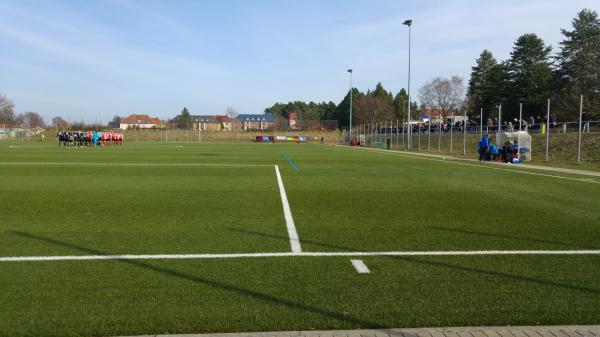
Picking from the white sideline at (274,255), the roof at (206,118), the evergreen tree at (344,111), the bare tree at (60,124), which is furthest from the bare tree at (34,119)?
the white sideline at (274,255)

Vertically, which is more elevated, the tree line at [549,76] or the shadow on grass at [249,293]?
the tree line at [549,76]

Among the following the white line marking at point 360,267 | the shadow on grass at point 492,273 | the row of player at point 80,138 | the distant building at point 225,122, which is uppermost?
the distant building at point 225,122

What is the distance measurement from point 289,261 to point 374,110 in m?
122

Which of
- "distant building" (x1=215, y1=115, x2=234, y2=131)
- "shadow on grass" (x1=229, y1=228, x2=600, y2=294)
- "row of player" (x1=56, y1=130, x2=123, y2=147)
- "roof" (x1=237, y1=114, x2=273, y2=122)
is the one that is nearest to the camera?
"shadow on grass" (x1=229, y1=228, x2=600, y2=294)

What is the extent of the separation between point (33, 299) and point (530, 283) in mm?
4856

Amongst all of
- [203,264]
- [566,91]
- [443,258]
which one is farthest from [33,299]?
[566,91]

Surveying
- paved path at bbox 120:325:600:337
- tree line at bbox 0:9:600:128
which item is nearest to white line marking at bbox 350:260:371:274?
paved path at bbox 120:325:600:337

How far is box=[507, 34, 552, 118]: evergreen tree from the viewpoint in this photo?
7056 centimetres

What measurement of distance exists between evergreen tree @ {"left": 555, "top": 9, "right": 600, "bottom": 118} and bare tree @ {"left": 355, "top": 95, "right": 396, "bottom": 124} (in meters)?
59.2

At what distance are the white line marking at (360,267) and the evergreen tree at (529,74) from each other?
238 ft

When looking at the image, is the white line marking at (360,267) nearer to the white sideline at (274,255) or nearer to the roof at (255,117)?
the white sideline at (274,255)

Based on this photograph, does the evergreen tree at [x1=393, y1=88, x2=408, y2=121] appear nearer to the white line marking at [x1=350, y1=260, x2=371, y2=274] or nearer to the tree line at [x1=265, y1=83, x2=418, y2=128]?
the tree line at [x1=265, y1=83, x2=418, y2=128]

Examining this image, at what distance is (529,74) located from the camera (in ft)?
237

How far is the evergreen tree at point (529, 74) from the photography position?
70562 millimetres
